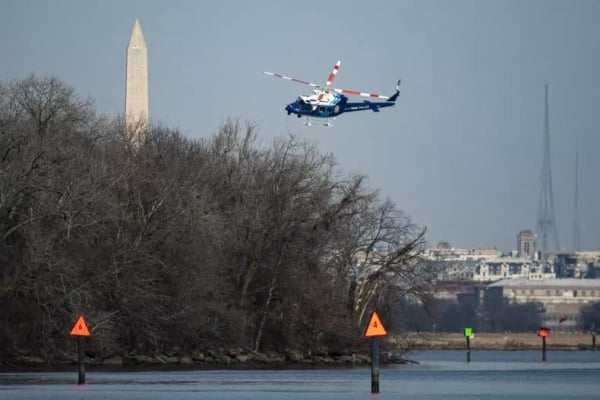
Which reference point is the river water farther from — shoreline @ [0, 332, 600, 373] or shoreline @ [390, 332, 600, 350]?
shoreline @ [390, 332, 600, 350]

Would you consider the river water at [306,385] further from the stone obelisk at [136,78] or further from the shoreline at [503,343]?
the shoreline at [503,343]

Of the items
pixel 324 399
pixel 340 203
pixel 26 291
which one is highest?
pixel 340 203

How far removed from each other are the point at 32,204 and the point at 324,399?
94.8 feet

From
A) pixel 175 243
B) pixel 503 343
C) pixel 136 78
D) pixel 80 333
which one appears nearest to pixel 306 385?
pixel 80 333

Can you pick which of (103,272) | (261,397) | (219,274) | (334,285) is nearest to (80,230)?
(103,272)

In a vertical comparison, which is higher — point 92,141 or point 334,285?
point 92,141

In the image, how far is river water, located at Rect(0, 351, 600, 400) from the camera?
52000 millimetres

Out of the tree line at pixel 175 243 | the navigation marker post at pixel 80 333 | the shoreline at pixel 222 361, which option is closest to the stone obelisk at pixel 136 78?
the tree line at pixel 175 243

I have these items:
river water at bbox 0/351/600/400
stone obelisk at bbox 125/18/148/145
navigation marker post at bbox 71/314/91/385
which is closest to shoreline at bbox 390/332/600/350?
stone obelisk at bbox 125/18/148/145

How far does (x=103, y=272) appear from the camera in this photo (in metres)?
77.7

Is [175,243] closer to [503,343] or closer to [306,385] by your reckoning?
[306,385]

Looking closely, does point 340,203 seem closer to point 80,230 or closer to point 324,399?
point 80,230

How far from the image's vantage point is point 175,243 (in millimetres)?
83250

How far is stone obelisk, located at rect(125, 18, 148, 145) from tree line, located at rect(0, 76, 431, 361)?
11.2 m
